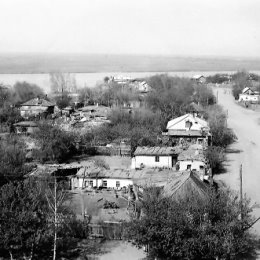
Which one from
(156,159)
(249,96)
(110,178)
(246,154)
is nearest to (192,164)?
(156,159)

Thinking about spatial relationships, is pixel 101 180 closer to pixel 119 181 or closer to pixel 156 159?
pixel 119 181

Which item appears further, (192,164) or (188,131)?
(188,131)

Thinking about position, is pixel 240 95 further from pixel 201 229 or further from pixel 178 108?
pixel 201 229

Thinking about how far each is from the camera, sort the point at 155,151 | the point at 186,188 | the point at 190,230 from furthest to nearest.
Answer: the point at 155,151 < the point at 186,188 < the point at 190,230

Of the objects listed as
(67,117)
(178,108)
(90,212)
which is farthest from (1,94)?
(90,212)

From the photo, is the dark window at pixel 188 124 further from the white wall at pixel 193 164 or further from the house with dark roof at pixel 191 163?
the white wall at pixel 193 164

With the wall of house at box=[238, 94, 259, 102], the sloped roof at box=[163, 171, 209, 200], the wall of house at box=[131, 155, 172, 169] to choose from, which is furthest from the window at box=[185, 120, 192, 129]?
the wall of house at box=[238, 94, 259, 102]

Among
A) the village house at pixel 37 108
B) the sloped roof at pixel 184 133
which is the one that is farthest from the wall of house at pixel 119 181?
the village house at pixel 37 108
